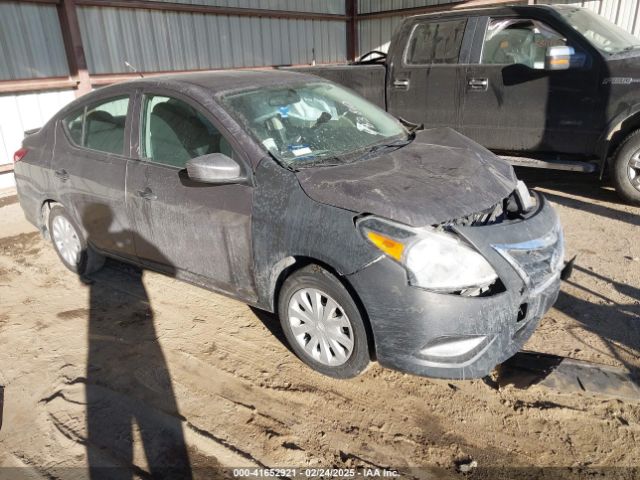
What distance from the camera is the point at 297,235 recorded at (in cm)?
275

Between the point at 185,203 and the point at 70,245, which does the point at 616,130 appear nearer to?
the point at 185,203

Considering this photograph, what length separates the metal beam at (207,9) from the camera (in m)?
8.09

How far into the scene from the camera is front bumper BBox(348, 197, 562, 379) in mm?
2436

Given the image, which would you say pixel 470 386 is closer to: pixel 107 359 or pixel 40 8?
pixel 107 359

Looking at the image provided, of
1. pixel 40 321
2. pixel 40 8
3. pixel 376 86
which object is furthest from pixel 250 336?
pixel 40 8

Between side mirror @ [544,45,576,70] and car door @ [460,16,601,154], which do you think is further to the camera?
car door @ [460,16,601,154]

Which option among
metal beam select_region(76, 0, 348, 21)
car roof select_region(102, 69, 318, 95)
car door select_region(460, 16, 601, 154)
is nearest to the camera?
car roof select_region(102, 69, 318, 95)

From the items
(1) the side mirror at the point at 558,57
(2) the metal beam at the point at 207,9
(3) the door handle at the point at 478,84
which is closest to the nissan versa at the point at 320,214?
(1) the side mirror at the point at 558,57

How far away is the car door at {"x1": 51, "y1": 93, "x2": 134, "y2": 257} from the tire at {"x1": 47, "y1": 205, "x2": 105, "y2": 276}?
6.2 inches

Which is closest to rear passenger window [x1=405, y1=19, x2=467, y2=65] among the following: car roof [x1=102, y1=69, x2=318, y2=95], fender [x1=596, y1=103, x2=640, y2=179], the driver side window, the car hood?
fender [x1=596, y1=103, x2=640, y2=179]

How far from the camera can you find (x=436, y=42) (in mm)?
6184

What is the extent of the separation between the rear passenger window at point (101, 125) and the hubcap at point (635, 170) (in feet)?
16.2

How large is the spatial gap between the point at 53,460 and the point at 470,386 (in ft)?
7.35

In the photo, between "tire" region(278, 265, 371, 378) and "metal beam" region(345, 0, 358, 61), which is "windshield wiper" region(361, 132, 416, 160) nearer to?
"tire" region(278, 265, 371, 378)
